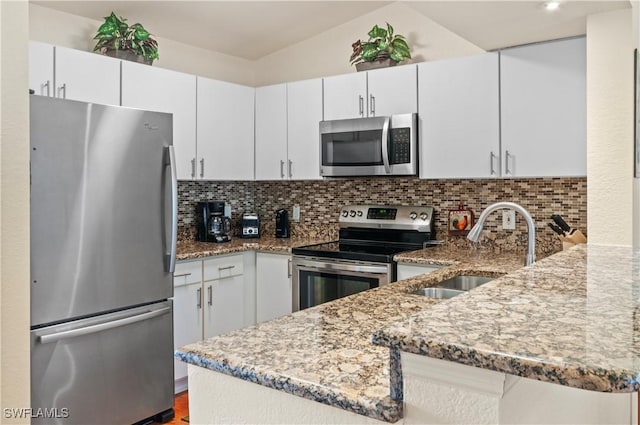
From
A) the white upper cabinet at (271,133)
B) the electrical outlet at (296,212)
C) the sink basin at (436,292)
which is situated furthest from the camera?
the electrical outlet at (296,212)

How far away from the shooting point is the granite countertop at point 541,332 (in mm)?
670

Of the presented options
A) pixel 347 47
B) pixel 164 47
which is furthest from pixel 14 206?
pixel 347 47

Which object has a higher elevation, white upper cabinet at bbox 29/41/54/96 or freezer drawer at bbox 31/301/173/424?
white upper cabinet at bbox 29/41/54/96

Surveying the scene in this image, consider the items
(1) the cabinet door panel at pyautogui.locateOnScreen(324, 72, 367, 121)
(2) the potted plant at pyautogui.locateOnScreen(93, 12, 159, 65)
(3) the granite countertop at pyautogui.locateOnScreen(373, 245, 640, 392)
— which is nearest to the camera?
(3) the granite countertop at pyautogui.locateOnScreen(373, 245, 640, 392)

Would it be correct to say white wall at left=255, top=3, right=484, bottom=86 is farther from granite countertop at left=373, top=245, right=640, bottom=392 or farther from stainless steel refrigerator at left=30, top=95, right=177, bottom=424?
granite countertop at left=373, top=245, right=640, bottom=392

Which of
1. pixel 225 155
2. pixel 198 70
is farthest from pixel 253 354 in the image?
pixel 198 70

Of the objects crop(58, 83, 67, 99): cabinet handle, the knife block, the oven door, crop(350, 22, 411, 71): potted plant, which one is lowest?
the oven door

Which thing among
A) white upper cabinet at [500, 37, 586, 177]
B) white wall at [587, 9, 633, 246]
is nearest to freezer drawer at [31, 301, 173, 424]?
white upper cabinet at [500, 37, 586, 177]

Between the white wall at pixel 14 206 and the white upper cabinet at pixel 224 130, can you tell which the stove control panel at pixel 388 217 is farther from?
the white wall at pixel 14 206

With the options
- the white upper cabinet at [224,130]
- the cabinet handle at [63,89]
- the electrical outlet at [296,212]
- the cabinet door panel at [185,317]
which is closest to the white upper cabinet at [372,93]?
the white upper cabinet at [224,130]

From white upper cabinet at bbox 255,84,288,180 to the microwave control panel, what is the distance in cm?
91

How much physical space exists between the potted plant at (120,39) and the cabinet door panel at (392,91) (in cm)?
148

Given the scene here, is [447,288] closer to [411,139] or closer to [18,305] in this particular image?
[411,139]

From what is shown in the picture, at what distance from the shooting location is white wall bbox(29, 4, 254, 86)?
10.6ft
